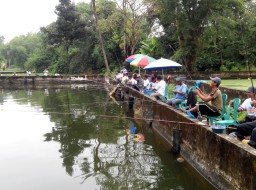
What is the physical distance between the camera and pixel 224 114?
290 inches

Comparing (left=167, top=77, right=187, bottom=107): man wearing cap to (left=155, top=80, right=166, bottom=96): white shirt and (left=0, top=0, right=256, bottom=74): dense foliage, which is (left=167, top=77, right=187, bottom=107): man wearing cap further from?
(left=0, top=0, right=256, bottom=74): dense foliage

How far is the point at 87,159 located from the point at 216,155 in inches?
151

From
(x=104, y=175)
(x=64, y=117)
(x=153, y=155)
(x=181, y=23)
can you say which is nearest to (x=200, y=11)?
(x=181, y=23)

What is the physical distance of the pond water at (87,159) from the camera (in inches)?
273

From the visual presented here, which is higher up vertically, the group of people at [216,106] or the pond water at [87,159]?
the group of people at [216,106]

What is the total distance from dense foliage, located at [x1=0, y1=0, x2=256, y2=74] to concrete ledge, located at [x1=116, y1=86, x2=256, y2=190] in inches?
270

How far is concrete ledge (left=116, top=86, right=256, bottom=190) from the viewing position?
486 cm

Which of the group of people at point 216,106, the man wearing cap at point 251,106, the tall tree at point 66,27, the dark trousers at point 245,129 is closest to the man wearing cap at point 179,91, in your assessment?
the group of people at point 216,106

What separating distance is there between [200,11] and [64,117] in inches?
568

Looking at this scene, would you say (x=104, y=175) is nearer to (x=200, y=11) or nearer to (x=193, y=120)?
(x=193, y=120)

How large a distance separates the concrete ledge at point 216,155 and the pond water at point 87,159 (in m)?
0.36

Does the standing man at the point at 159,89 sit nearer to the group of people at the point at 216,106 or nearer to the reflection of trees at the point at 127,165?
the group of people at the point at 216,106

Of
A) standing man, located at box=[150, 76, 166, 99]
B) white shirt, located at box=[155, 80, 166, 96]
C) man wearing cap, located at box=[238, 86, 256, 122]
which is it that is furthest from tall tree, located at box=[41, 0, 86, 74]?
man wearing cap, located at box=[238, 86, 256, 122]

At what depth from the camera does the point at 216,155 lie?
5.98 metres
